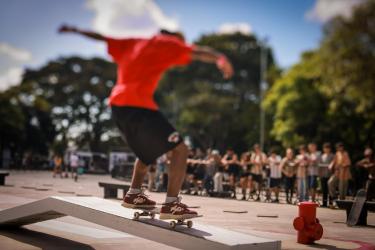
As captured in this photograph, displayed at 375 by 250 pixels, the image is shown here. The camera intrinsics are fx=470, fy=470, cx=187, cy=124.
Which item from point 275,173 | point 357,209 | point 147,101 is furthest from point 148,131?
point 275,173

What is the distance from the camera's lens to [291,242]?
6.98 metres

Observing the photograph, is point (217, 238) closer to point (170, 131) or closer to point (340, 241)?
point (170, 131)

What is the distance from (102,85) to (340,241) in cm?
4951

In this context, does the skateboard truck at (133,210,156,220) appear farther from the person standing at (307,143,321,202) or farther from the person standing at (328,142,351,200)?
the person standing at (307,143,321,202)

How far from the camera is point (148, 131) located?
205 inches

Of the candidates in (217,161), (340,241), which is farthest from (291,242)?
(217,161)

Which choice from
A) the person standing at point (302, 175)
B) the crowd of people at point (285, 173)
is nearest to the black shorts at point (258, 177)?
the crowd of people at point (285, 173)

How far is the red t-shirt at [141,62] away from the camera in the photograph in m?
5.00

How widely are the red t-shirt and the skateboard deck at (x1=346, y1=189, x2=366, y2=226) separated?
6099 millimetres

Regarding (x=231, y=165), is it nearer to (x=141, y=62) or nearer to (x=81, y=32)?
(x=141, y=62)

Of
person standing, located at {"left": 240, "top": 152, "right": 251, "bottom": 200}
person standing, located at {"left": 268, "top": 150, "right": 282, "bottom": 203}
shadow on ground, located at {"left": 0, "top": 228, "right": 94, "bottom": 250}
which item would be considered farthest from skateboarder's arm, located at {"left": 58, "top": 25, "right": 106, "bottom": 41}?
person standing, located at {"left": 240, "top": 152, "right": 251, "bottom": 200}

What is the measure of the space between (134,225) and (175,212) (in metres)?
0.51

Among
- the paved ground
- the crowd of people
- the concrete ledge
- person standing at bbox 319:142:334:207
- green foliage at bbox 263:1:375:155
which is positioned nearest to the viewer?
the concrete ledge

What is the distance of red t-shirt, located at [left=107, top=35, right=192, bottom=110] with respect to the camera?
16.4ft
